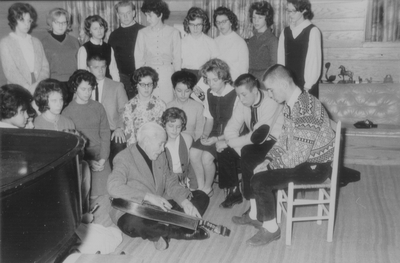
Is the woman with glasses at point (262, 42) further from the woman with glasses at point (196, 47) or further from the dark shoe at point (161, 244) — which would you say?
the dark shoe at point (161, 244)

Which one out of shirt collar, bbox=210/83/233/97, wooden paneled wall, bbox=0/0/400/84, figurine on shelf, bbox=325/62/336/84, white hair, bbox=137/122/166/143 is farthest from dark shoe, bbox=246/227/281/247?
wooden paneled wall, bbox=0/0/400/84

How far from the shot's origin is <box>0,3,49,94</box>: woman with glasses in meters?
4.02

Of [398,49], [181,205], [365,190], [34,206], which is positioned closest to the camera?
[34,206]

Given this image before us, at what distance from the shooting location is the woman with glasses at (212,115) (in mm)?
3947

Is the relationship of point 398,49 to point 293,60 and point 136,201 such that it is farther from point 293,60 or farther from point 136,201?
point 136,201

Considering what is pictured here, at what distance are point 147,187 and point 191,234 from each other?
1.48ft

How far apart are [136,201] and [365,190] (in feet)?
7.86

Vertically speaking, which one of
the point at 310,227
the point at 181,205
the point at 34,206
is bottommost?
the point at 310,227

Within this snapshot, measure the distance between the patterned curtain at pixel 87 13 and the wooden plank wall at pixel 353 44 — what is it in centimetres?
249

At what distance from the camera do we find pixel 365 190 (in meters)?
4.29

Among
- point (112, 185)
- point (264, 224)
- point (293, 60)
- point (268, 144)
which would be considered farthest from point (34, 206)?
point (293, 60)

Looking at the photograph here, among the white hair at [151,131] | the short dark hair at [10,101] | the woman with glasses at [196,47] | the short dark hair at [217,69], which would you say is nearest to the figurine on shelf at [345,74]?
the woman with glasses at [196,47]

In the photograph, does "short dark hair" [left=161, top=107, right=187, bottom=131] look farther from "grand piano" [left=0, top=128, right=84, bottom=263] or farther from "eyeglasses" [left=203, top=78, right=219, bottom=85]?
"grand piano" [left=0, top=128, right=84, bottom=263]

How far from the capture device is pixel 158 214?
9.52 ft
